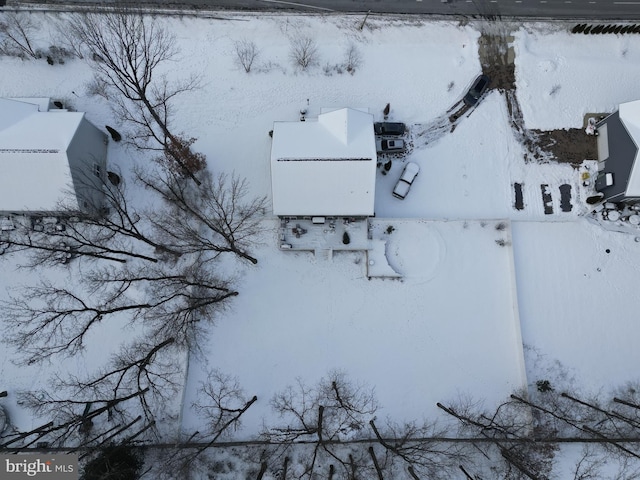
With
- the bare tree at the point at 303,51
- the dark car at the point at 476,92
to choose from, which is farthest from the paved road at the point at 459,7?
the dark car at the point at 476,92

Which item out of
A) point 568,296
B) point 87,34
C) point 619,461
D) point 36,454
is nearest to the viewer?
point 36,454

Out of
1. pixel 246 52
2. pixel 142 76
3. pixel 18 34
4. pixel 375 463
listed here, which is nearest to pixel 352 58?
pixel 246 52

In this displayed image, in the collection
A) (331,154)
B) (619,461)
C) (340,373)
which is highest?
(331,154)

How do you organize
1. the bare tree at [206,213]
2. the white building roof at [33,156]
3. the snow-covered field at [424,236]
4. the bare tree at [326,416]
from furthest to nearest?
the bare tree at [206,213], the snow-covered field at [424,236], the bare tree at [326,416], the white building roof at [33,156]

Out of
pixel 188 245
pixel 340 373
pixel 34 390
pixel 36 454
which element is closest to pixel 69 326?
pixel 34 390

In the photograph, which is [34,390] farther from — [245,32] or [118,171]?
[245,32]

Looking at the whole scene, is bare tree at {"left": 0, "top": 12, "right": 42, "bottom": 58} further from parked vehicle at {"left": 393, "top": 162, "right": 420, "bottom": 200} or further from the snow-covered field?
parked vehicle at {"left": 393, "top": 162, "right": 420, "bottom": 200}

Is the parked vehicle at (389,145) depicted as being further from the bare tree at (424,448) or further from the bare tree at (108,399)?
the bare tree at (108,399)
